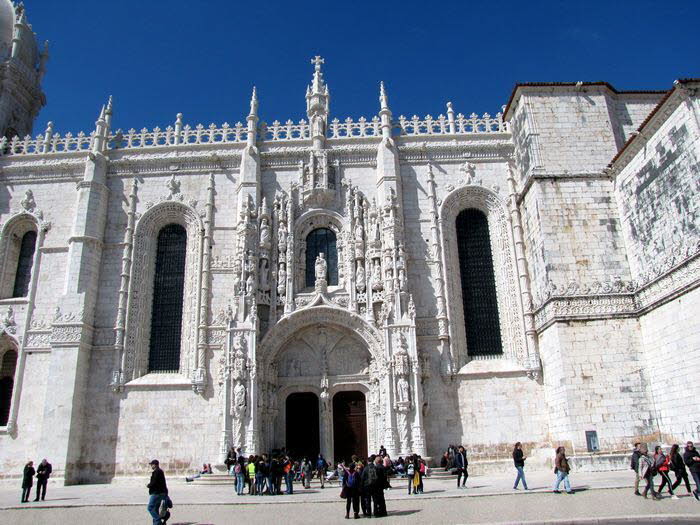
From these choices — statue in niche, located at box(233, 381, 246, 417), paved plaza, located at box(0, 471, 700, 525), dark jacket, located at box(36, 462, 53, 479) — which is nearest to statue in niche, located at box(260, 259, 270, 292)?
statue in niche, located at box(233, 381, 246, 417)

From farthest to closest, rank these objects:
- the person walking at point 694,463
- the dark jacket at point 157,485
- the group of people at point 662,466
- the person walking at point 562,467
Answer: the person walking at point 562,467 < the group of people at point 662,466 < the person walking at point 694,463 < the dark jacket at point 157,485

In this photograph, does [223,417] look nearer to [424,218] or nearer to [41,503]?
[41,503]

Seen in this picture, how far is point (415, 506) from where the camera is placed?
41.7 feet

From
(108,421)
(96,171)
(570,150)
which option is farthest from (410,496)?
(96,171)

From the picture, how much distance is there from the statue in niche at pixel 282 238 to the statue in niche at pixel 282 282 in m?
0.75

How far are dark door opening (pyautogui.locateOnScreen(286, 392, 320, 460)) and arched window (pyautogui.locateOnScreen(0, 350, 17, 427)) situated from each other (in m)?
10.7

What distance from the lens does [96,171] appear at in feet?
78.5

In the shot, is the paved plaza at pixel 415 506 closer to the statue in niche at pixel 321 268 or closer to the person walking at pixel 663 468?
the person walking at pixel 663 468

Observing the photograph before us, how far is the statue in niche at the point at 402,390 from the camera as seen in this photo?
1998 cm

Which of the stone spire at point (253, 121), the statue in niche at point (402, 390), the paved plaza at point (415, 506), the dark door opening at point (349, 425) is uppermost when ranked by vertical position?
the stone spire at point (253, 121)

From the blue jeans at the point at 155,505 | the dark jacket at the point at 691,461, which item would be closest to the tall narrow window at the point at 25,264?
the blue jeans at the point at 155,505

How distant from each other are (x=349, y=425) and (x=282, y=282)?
5.96 metres

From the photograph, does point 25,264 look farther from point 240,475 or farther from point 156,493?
point 156,493

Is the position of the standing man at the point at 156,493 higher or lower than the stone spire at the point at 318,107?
lower
